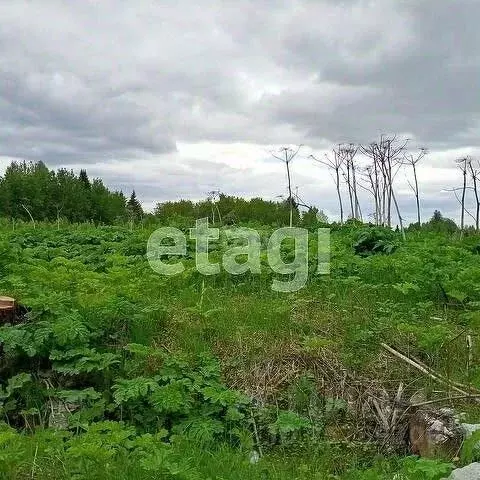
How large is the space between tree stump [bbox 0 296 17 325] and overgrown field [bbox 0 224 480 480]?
104 mm

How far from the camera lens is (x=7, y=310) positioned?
14.6 ft

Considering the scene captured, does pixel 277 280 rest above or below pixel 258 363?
above

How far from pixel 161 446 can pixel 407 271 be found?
3718 mm

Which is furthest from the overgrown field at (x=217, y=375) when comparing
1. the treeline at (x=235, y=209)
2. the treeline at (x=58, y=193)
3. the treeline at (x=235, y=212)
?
the treeline at (x=58, y=193)

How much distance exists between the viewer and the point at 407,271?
5.97 meters

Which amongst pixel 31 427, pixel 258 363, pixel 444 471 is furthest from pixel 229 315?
pixel 444 471

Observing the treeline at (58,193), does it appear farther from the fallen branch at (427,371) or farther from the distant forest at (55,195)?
the fallen branch at (427,371)

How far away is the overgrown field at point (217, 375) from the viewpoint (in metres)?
3.00

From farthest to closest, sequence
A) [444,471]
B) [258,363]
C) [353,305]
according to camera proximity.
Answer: [353,305], [258,363], [444,471]

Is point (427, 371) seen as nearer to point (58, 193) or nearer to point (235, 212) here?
point (235, 212)

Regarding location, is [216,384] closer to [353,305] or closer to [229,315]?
[229,315]

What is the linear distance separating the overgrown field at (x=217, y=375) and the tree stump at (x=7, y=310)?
0.10 meters
